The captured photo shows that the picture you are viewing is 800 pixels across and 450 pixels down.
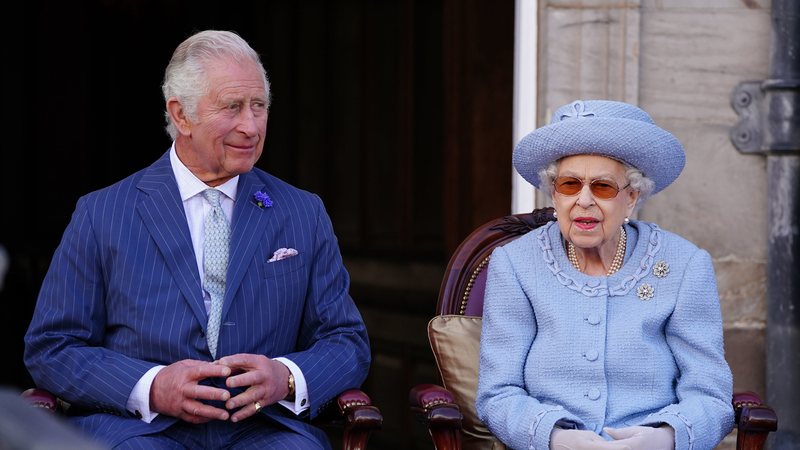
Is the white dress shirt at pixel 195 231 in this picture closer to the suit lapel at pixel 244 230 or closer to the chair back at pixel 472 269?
the suit lapel at pixel 244 230

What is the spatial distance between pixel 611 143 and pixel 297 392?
3.33 ft

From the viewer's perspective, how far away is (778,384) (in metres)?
4.93

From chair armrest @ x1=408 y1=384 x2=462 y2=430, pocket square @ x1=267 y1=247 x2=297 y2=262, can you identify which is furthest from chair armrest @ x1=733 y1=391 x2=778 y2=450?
pocket square @ x1=267 y1=247 x2=297 y2=262

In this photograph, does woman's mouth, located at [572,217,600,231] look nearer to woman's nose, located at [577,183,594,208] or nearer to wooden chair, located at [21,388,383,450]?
woman's nose, located at [577,183,594,208]

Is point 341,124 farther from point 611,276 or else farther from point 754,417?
point 754,417

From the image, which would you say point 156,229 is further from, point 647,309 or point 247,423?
point 647,309

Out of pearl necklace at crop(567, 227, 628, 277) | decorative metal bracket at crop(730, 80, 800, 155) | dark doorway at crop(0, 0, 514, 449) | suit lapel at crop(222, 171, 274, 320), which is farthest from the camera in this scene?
dark doorway at crop(0, 0, 514, 449)

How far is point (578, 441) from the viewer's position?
10.5ft

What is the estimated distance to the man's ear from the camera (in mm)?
3486

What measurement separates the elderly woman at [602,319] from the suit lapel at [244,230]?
630mm

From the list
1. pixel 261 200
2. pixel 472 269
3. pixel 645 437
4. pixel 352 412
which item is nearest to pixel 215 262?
pixel 261 200

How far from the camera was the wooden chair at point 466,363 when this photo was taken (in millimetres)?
3373

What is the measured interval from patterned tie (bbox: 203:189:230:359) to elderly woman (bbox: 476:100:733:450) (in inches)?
27.2

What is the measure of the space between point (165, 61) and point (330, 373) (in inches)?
276
